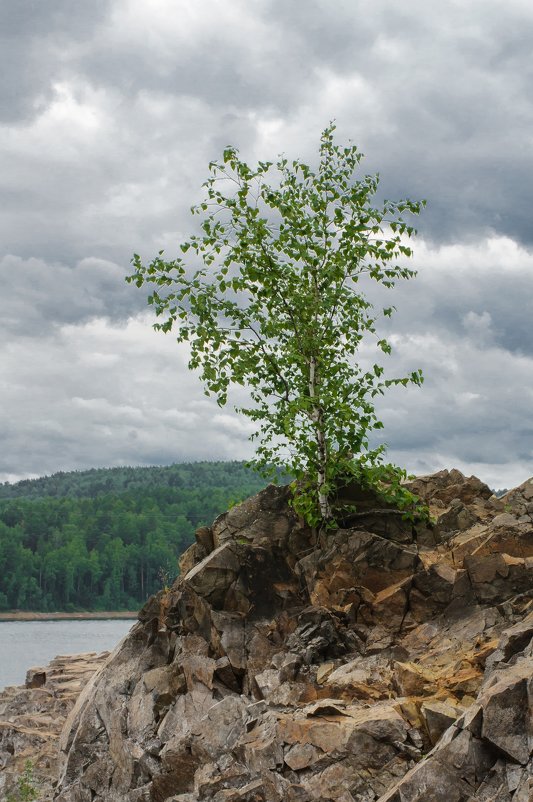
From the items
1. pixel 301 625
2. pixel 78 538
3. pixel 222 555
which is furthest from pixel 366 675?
pixel 78 538

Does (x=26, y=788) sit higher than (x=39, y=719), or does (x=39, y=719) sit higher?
(x=39, y=719)

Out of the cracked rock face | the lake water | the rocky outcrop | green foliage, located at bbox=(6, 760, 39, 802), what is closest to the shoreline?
the lake water

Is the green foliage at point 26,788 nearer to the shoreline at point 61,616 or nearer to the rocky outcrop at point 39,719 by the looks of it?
the rocky outcrop at point 39,719

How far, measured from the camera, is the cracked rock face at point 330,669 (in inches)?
560

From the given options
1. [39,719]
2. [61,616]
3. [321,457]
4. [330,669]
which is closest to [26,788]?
[39,719]

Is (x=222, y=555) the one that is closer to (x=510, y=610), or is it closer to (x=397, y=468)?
(x=397, y=468)

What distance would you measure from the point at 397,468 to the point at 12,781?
15017 mm

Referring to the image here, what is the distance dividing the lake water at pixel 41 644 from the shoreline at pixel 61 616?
1022 inches

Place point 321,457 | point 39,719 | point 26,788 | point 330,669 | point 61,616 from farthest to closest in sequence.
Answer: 1. point 61,616
2. point 39,719
3. point 26,788
4. point 321,457
5. point 330,669

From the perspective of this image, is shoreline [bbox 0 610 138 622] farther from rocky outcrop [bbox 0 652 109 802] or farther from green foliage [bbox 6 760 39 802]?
green foliage [bbox 6 760 39 802]

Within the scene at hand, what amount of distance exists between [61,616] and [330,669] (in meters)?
151

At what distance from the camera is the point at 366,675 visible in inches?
690

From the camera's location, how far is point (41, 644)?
9450cm

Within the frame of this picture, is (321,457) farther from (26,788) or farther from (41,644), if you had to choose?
(41,644)
